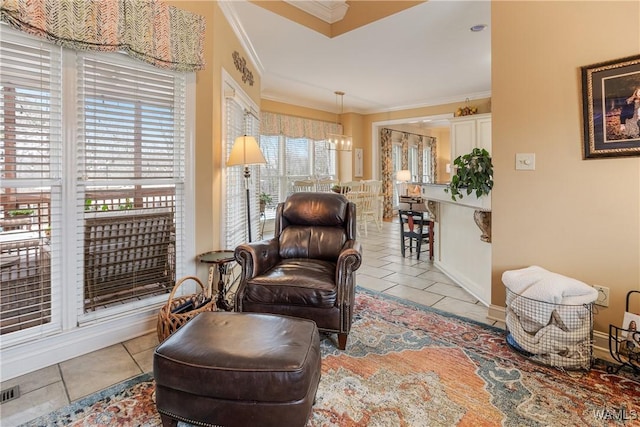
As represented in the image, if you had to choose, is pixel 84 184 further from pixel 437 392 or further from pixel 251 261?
pixel 437 392

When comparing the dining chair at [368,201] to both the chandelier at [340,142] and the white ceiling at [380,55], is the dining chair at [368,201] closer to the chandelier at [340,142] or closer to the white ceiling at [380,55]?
the chandelier at [340,142]

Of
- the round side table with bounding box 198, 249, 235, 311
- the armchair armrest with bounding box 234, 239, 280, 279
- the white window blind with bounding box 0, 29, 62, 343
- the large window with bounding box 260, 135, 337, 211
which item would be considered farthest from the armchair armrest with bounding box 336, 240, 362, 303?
the large window with bounding box 260, 135, 337, 211

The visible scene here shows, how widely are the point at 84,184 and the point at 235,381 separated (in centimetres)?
174

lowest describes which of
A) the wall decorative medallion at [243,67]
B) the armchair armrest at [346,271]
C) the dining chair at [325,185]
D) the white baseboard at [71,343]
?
the white baseboard at [71,343]

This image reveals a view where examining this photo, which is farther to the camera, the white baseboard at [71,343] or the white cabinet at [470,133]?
the white cabinet at [470,133]

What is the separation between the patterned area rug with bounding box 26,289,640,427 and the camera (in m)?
1.56

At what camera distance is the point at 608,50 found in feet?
6.68

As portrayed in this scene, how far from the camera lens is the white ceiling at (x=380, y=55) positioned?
346cm

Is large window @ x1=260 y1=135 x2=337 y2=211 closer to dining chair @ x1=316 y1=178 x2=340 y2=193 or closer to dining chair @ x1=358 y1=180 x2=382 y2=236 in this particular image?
dining chair @ x1=316 y1=178 x2=340 y2=193

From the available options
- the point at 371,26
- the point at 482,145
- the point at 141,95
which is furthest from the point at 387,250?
the point at 141,95

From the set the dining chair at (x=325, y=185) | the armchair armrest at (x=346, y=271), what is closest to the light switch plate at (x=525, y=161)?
the armchair armrest at (x=346, y=271)

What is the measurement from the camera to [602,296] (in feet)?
7.00

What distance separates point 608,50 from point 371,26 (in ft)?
7.58

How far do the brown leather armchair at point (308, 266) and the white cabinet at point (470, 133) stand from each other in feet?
13.9
